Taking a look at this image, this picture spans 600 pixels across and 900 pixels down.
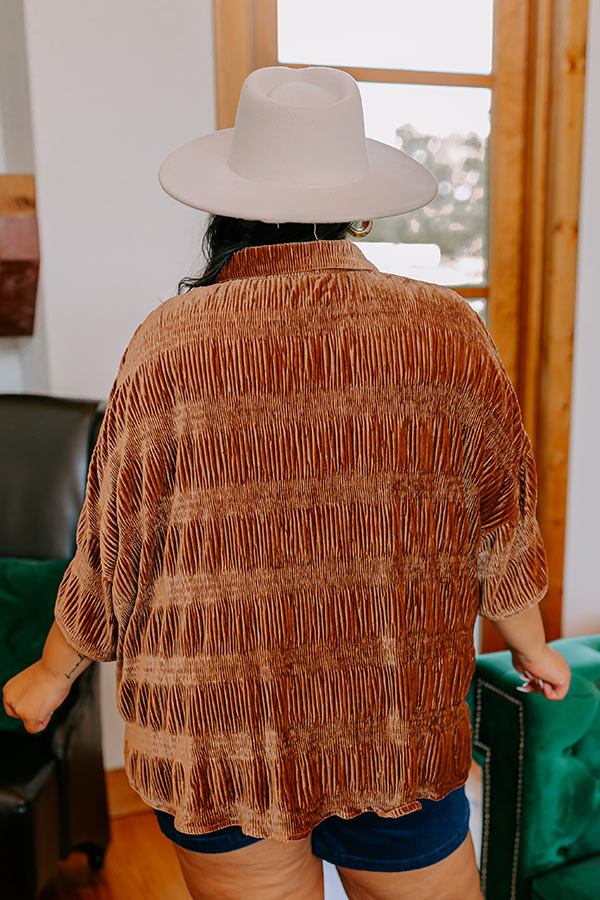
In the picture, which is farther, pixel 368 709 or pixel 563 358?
pixel 563 358

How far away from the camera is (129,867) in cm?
176

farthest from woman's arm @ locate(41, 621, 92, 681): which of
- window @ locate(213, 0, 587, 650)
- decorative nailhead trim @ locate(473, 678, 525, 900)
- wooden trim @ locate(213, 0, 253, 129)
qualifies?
window @ locate(213, 0, 587, 650)

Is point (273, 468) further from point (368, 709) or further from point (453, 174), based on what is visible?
point (453, 174)

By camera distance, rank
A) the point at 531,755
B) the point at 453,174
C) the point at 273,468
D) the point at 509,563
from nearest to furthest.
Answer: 1. the point at 273,468
2. the point at 509,563
3. the point at 531,755
4. the point at 453,174

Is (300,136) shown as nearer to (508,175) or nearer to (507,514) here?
(507,514)

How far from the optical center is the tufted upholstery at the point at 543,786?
118cm

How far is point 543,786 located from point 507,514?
57cm

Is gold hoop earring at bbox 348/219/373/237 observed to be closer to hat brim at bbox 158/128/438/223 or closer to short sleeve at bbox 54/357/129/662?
hat brim at bbox 158/128/438/223

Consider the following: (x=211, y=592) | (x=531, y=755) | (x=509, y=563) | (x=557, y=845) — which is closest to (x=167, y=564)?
(x=211, y=592)

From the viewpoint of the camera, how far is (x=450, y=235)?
2.14m

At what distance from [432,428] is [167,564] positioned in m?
0.29

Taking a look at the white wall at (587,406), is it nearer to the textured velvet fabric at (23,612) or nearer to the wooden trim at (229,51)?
the wooden trim at (229,51)

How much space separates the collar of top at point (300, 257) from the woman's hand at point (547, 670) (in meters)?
0.54

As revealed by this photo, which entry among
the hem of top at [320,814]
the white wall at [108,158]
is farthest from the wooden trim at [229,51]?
the hem of top at [320,814]
